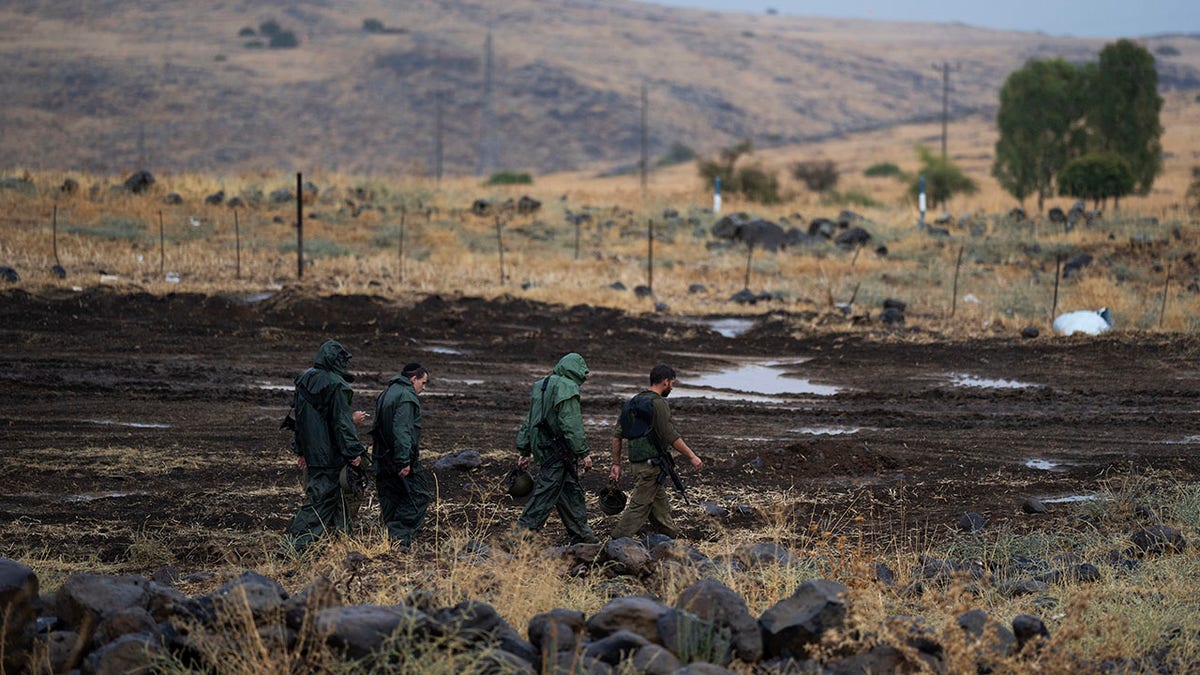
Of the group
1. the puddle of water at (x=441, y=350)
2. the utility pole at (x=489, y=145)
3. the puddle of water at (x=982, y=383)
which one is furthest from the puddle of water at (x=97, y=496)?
the utility pole at (x=489, y=145)

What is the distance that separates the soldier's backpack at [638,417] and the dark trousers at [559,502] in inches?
22.6

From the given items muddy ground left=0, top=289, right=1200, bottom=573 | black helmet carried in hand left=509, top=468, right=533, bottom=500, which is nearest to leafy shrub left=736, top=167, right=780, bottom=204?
muddy ground left=0, top=289, right=1200, bottom=573

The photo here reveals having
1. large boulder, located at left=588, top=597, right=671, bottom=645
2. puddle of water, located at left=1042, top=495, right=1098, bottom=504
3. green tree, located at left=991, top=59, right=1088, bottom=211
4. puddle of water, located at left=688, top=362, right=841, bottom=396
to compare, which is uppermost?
green tree, located at left=991, top=59, right=1088, bottom=211

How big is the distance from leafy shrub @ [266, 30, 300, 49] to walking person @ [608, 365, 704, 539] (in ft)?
303

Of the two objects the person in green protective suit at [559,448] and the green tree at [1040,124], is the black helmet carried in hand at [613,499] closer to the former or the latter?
the person in green protective suit at [559,448]

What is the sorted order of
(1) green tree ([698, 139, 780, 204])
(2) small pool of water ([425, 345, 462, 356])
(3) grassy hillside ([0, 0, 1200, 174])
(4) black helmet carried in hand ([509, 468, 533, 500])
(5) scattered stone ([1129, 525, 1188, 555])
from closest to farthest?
(5) scattered stone ([1129, 525, 1188, 555]), (4) black helmet carried in hand ([509, 468, 533, 500]), (2) small pool of water ([425, 345, 462, 356]), (1) green tree ([698, 139, 780, 204]), (3) grassy hillside ([0, 0, 1200, 174])

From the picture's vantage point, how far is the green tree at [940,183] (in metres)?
48.3

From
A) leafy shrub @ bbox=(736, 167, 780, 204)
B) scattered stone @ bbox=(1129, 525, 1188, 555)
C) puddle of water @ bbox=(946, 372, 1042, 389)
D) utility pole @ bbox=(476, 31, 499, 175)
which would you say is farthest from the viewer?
utility pole @ bbox=(476, 31, 499, 175)

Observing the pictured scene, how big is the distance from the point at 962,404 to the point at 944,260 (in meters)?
13.9

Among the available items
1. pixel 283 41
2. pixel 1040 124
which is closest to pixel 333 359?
pixel 1040 124

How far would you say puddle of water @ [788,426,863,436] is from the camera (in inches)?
573

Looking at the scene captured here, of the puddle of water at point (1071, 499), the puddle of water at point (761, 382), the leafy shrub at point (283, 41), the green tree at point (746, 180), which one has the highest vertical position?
the leafy shrub at point (283, 41)

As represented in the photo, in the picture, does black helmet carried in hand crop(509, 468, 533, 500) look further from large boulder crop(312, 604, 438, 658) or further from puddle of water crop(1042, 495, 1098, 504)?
puddle of water crop(1042, 495, 1098, 504)

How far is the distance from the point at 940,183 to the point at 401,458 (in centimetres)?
4239
